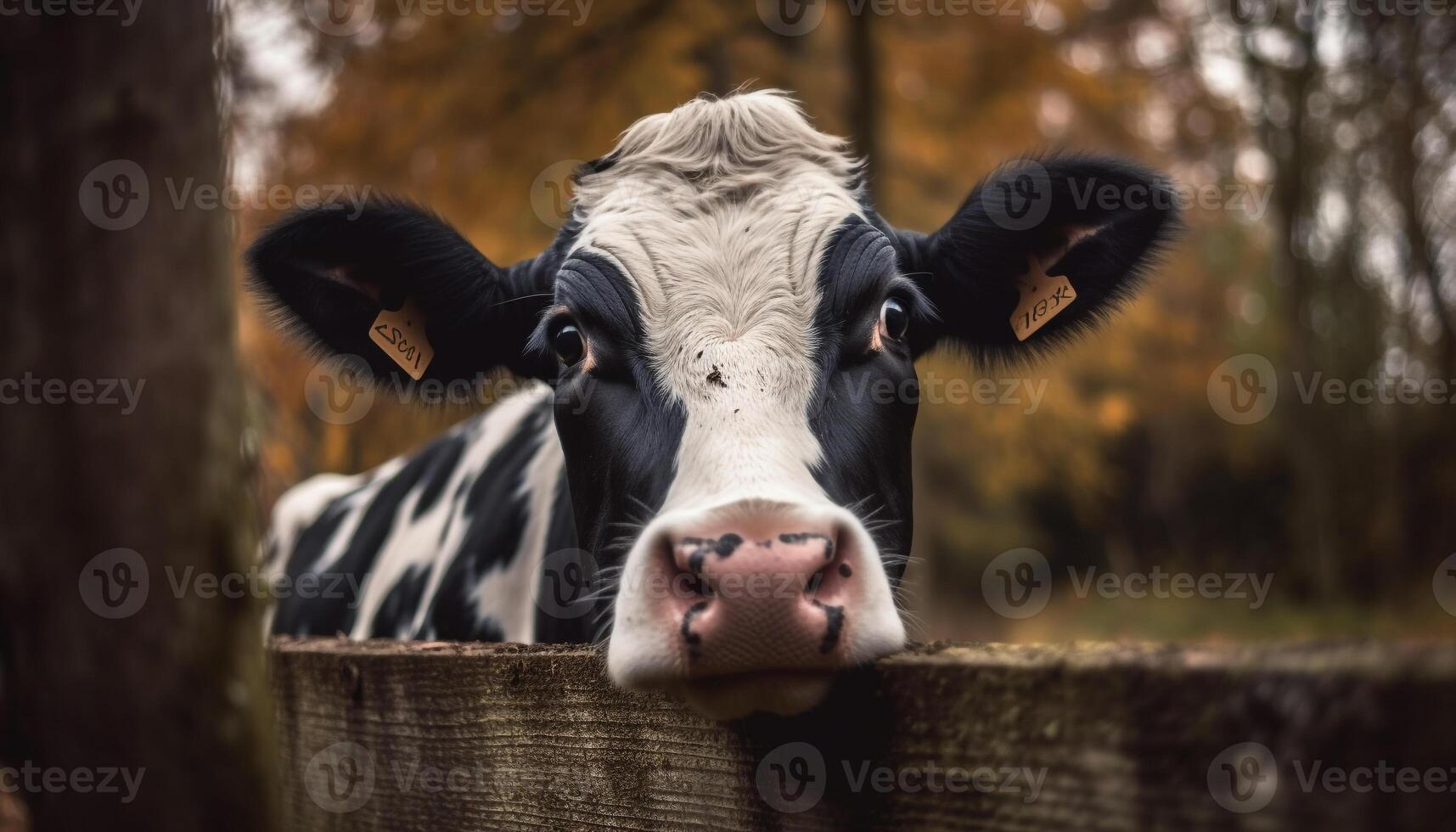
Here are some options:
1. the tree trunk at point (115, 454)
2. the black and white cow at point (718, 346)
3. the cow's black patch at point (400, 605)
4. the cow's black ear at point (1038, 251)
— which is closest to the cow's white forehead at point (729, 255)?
the black and white cow at point (718, 346)

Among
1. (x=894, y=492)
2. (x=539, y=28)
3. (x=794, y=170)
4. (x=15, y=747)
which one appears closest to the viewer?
(x=15, y=747)

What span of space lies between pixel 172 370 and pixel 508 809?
0.81 m

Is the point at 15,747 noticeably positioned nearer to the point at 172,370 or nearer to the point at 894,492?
the point at 172,370

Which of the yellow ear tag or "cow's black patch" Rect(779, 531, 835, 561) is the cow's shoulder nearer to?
the yellow ear tag

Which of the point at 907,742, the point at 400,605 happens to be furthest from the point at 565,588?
the point at 907,742

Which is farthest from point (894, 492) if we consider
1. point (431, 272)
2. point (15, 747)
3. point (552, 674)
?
point (15, 747)

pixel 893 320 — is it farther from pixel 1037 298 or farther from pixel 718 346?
pixel 1037 298

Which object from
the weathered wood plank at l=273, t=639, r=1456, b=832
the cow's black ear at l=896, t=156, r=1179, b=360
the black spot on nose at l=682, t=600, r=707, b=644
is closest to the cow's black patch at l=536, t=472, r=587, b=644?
the weathered wood plank at l=273, t=639, r=1456, b=832

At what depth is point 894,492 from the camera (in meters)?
2.55

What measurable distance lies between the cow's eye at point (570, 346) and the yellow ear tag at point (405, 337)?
0.69m

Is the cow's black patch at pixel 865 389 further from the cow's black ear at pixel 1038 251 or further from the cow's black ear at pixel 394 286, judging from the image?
the cow's black ear at pixel 394 286

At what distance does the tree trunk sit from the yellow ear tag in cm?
179

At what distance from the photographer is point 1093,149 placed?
382cm

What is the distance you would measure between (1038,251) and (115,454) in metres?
2.43
